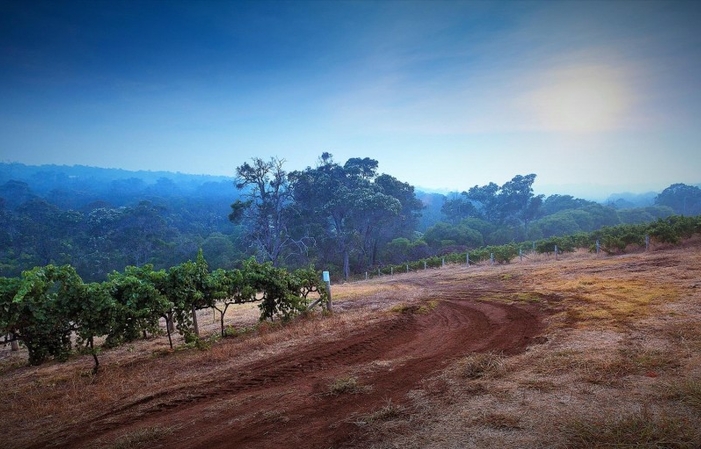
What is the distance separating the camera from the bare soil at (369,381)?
206 inches

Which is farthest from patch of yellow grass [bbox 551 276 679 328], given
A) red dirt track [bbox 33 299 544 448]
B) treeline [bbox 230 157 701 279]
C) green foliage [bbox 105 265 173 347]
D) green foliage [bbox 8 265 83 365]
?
treeline [bbox 230 157 701 279]

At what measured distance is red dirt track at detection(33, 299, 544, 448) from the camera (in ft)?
17.7

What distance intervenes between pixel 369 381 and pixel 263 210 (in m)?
39.7

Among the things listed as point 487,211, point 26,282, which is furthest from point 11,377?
point 487,211

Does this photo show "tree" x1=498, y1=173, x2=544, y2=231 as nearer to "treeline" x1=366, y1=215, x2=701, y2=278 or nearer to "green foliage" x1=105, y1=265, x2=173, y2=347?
"treeline" x1=366, y1=215, x2=701, y2=278

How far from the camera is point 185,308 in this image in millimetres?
11000

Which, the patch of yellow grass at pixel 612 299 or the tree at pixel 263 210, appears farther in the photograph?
the tree at pixel 263 210

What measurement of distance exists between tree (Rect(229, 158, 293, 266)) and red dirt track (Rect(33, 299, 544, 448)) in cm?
3425

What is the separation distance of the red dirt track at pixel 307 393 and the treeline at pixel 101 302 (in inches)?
128

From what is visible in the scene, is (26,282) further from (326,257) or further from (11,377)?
(326,257)

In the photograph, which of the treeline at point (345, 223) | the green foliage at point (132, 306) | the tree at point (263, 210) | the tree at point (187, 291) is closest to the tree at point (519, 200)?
the treeline at point (345, 223)

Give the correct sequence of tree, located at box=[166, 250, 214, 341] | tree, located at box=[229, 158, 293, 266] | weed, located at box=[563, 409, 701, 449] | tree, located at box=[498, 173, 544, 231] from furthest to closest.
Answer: tree, located at box=[498, 173, 544, 231], tree, located at box=[229, 158, 293, 266], tree, located at box=[166, 250, 214, 341], weed, located at box=[563, 409, 701, 449]

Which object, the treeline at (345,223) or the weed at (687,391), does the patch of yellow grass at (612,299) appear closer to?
the weed at (687,391)

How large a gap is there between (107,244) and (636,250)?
223ft
